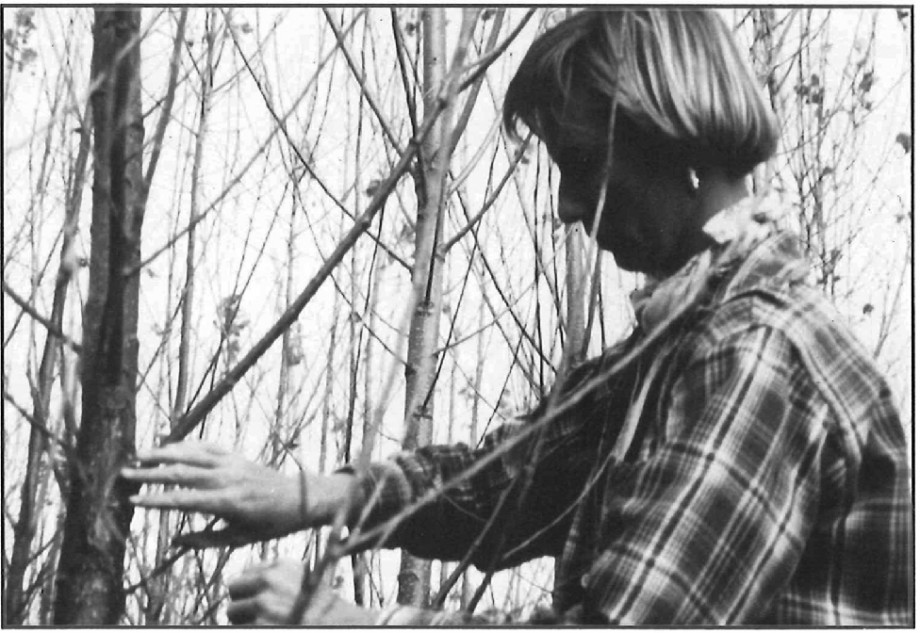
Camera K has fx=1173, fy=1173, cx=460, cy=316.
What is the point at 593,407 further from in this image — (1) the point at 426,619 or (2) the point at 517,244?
(2) the point at 517,244

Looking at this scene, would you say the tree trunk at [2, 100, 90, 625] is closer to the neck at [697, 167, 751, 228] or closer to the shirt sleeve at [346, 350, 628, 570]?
the shirt sleeve at [346, 350, 628, 570]

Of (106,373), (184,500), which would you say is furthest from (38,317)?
(184,500)

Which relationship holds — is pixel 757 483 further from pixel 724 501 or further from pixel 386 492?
pixel 386 492

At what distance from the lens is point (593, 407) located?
1.17m

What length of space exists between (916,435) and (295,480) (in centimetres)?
65

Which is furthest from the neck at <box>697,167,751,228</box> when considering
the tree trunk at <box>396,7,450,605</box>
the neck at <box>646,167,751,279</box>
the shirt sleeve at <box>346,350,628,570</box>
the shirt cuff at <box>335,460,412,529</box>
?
the tree trunk at <box>396,7,450,605</box>

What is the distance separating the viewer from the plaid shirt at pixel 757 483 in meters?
0.82

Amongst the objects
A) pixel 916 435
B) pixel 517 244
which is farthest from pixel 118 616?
pixel 517 244

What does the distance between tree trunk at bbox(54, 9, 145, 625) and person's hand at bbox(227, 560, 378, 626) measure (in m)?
0.11

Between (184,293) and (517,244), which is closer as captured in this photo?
(184,293)

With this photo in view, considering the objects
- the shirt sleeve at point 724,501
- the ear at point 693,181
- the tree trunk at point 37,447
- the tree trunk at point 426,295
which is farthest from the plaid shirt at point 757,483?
the tree trunk at point 426,295

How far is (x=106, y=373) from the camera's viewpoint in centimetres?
90

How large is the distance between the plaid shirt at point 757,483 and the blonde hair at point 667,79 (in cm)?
12

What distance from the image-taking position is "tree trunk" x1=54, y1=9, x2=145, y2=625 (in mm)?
893
